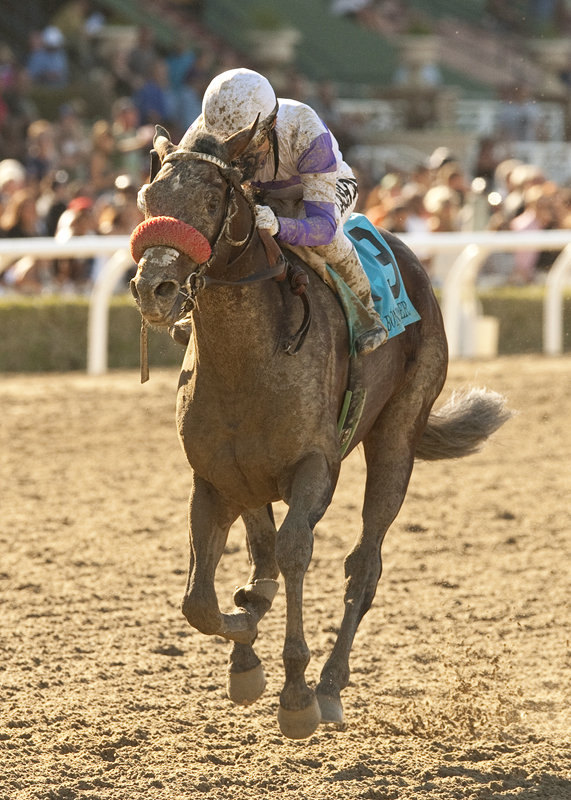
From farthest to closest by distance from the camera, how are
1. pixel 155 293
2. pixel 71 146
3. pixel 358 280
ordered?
pixel 71 146 → pixel 358 280 → pixel 155 293

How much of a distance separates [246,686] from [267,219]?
1332 mm

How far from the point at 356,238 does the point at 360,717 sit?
1553 millimetres

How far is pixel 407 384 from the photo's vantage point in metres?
4.79

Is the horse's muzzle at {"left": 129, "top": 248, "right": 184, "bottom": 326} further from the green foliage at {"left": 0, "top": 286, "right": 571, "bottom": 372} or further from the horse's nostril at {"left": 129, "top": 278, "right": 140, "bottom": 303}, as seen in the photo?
the green foliage at {"left": 0, "top": 286, "right": 571, "bottom": 372}

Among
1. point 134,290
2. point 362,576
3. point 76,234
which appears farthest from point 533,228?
point 134,290

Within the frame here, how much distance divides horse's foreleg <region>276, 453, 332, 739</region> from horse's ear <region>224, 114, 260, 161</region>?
0.91 meters

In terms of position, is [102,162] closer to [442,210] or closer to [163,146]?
[442,210]

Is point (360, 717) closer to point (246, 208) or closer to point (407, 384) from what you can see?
point (407, 384)

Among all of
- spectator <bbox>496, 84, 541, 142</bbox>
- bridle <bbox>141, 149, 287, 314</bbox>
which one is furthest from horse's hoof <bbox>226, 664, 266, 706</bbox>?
spectator <bbox>496, 84, 541, 142</bbox>

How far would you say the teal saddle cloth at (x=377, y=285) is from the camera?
4277 millimetres

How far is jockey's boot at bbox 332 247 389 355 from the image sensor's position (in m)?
4.24

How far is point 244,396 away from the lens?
153 inches

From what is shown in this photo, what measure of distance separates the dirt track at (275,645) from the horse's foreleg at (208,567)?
373mm

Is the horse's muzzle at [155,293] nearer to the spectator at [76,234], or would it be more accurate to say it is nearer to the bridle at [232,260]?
the bridle at [232,260]
